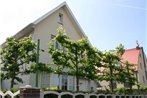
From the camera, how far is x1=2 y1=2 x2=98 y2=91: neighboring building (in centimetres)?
1986

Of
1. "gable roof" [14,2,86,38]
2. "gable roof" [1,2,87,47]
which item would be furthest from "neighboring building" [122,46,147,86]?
"gable roof" [1,2,87,47]

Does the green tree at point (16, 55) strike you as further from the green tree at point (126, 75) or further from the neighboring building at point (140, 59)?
the neighboring building at point (140, 59)

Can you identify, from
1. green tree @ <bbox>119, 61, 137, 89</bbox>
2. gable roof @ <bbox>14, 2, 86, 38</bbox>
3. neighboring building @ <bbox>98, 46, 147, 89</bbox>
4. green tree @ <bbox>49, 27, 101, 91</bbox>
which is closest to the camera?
green tree @ <bbox>49, 27, 101, 91</bbox>

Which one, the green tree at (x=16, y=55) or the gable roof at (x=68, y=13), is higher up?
the gable roof at (x=68, y=13)

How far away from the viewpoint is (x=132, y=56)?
130 ft

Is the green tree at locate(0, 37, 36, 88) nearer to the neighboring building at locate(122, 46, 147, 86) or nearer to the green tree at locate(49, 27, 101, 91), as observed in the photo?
the green tree at locate(49, 27, 101, 91)

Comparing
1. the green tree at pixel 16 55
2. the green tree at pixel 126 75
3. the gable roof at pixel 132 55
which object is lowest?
the green tree at pixel 126 75

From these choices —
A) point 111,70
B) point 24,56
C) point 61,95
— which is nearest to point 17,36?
point 24,56

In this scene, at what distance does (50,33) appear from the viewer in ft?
70.5

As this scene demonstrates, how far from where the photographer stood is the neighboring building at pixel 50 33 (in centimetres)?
1986

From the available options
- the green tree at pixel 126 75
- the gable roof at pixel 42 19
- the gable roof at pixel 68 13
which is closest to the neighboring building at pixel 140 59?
the gable roof at pixel 68 13

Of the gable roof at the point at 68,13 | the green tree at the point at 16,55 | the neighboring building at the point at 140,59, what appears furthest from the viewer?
the neighboring building at the point at 140,59

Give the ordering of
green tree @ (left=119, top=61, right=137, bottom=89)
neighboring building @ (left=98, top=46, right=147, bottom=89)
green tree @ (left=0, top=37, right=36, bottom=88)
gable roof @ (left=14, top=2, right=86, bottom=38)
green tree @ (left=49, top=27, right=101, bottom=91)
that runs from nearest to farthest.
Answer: green tree @ (left=49, top=27, right=101, bottom=91), green tree @ (left=0, top=37, right=36, bottom=88), gable roof @ (left=14, top=2, right=86, bottom=38), green tree @ (left=119, top=61, right=137, bottom=89), neighboring building @ (left=98, top=46, right=147, bottom=89)

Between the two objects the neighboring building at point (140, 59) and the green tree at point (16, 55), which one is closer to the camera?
the green tree at point (16, 55)
